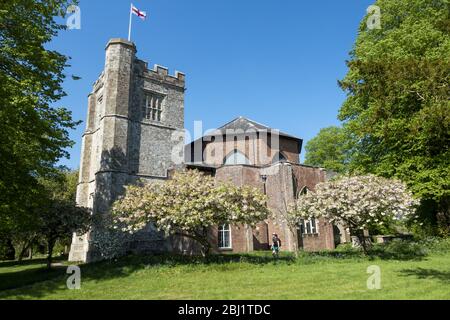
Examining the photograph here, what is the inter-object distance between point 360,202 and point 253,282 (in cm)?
922

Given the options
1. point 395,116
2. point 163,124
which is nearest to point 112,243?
point 163,124

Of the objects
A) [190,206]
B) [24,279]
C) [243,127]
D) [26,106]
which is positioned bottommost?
[24,279]

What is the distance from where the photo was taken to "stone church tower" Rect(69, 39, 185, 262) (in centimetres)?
2708

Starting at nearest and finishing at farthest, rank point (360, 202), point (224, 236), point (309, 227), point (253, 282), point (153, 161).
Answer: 1. point (253, 282)
2. point (360, 202)
3. point (224, 236)
4. point (309, 227)
5. point (153, 161)

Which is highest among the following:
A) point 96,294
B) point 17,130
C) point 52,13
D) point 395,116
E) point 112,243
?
point 52,13

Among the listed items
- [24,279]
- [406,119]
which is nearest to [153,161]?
[24,279]

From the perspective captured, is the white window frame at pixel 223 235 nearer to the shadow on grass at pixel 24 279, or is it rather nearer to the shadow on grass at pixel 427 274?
the shadow on grass at pixel 24 279

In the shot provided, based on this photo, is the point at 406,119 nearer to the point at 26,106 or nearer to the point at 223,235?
the point at 223,235

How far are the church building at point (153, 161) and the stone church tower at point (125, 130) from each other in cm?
8

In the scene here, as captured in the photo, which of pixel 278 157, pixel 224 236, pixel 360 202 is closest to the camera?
pixel 360 202

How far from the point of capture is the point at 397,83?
45.6 feet

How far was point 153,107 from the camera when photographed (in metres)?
31.3

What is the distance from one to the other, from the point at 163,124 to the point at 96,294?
21679 millimetres
